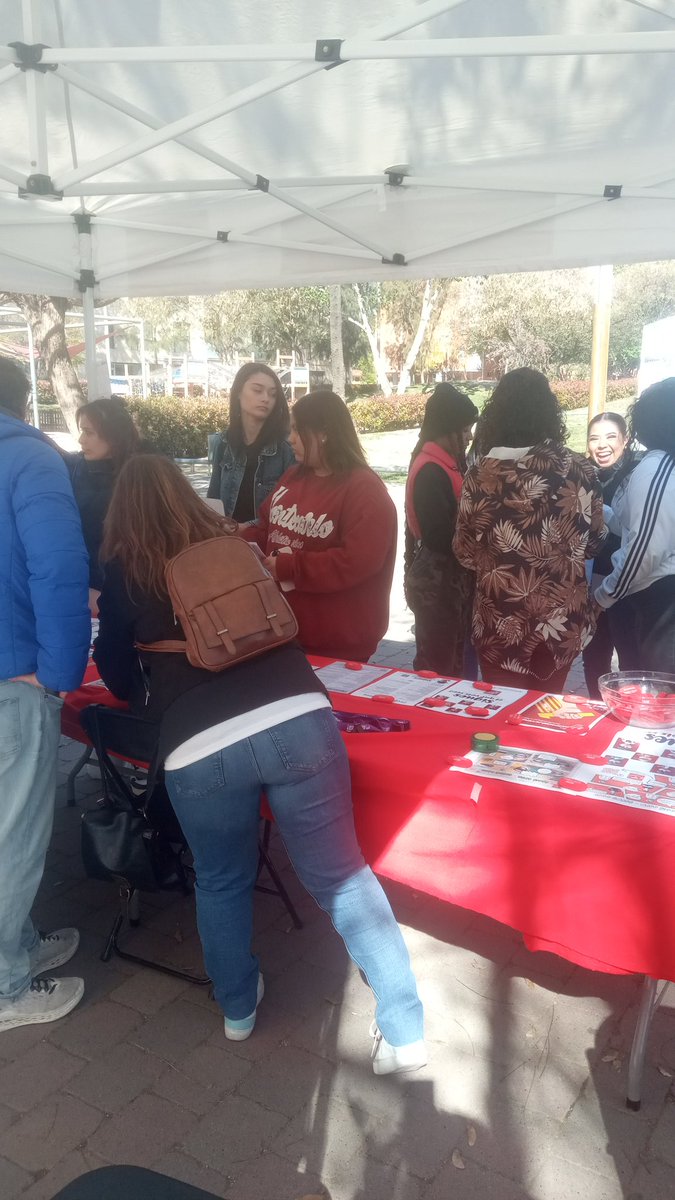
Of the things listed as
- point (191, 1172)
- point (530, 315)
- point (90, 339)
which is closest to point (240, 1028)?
point (191, 1172)

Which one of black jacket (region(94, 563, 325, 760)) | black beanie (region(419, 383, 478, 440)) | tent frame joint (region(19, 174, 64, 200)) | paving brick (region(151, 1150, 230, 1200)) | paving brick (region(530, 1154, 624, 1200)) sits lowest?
paving brick (region(151, 1150, 230, 1200))

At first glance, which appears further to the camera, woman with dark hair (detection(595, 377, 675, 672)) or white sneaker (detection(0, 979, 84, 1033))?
woman with dark hair (detection(595, 377, 675, 672))

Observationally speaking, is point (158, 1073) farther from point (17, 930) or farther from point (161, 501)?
point (161, 501)

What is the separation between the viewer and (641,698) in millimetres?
2176

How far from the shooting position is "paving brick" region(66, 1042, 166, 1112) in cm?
204

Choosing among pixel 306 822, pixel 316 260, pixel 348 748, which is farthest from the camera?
pixel 316 260

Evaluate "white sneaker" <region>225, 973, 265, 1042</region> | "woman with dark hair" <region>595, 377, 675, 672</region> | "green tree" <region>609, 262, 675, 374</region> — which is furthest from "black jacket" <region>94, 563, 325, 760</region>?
"green tree" <region>609, 262, 675, 374</region>

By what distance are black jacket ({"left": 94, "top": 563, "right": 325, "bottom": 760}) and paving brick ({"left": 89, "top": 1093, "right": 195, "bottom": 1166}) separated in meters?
0.84

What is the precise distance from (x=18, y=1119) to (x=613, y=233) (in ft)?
13.3

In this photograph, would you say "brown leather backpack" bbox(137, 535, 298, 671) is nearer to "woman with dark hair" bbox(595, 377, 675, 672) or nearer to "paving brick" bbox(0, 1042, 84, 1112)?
"paving brick" bbox(0, 1042, 84, 1112)

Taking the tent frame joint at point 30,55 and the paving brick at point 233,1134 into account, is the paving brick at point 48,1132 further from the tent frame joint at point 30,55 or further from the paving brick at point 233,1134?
the tent frame joint at point 30,55

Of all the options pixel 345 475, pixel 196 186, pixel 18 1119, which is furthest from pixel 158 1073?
pixel 196 186

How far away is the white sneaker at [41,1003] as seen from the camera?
2.30 metres

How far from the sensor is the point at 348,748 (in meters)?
2.08
